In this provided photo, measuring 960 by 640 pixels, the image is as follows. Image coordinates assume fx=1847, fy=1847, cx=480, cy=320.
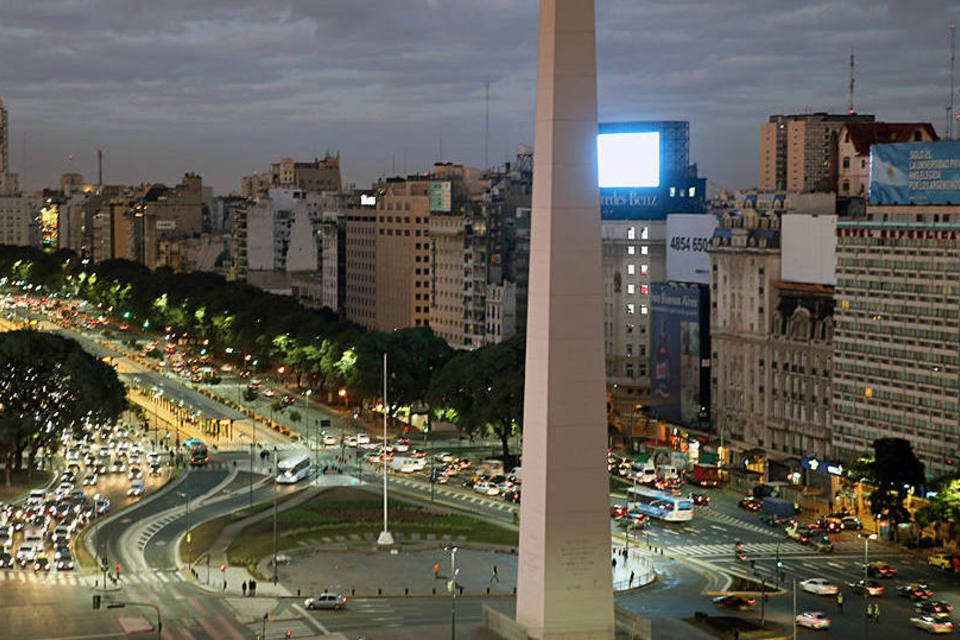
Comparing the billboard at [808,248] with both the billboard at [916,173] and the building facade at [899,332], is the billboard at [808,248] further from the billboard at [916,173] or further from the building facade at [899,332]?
the billboard at [916,173]

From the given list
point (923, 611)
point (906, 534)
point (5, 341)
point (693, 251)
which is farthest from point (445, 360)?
point (923, 611)

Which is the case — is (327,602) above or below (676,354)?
below

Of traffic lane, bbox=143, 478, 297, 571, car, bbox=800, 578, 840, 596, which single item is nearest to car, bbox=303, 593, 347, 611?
traffic lane, bbox=143, 478, 297, 571

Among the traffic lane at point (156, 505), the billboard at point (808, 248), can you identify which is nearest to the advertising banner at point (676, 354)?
the billboard at point (808, 248)

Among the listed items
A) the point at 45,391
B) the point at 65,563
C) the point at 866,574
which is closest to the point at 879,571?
the point at 866,574

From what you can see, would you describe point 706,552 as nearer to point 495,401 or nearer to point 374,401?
point 495,401

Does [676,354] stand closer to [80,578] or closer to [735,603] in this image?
[735,603]

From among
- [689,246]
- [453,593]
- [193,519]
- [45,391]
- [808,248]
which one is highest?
[808,248]
